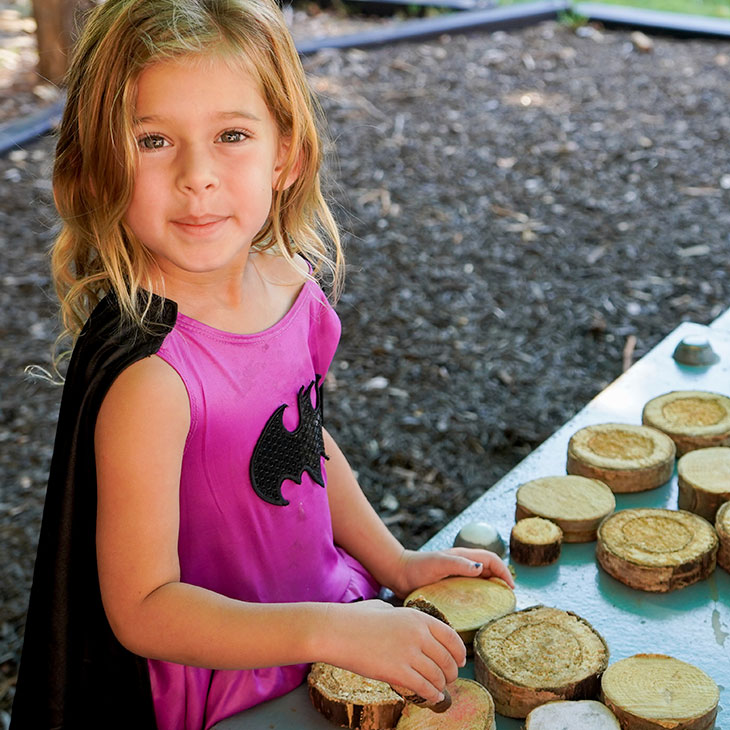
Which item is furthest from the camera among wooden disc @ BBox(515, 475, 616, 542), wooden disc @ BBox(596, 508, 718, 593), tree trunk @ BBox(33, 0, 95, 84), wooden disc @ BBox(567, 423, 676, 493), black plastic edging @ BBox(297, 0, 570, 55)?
black plastic edging @ BBox(297, 0, 570, 55)

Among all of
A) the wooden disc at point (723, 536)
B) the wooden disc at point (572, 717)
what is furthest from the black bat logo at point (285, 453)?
the wooden disc at point (723, 536)

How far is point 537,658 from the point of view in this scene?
4.50ft

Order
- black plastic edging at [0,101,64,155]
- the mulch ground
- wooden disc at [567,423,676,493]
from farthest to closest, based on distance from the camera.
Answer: black plastic edging at [0,101,64,155] → the mulch ground → wooden disc at [567,423,676,493]

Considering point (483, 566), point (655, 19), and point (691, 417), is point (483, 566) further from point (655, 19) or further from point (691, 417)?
point (655, 19)

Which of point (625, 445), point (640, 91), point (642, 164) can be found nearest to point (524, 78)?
point (640, 91)

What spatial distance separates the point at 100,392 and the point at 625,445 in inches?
39.1

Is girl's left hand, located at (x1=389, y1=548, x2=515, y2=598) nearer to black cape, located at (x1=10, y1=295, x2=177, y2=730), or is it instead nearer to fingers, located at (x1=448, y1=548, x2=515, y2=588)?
fingers, located at (x1=448, y1=548, x2=515, y2=588)

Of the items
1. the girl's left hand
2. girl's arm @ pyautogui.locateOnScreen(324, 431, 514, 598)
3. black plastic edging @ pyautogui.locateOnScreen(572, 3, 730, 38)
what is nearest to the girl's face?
girl's arm @ pyautogui.locateOnScreen(324, 431, 514, 598)

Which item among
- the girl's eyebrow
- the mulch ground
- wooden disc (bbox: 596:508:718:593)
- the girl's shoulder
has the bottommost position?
the mulch ground

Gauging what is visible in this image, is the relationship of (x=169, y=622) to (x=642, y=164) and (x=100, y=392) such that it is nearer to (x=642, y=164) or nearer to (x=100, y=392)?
(x=100, y=392)

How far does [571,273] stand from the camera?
4.04 metres

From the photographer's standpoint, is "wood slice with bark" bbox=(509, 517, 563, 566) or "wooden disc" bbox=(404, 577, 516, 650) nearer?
"wooden disc" bbox=(404, 577, 516, 650)

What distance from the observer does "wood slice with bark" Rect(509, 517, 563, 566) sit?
1.61 metres

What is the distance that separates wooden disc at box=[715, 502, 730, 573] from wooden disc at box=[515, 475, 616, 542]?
0.55 feet
